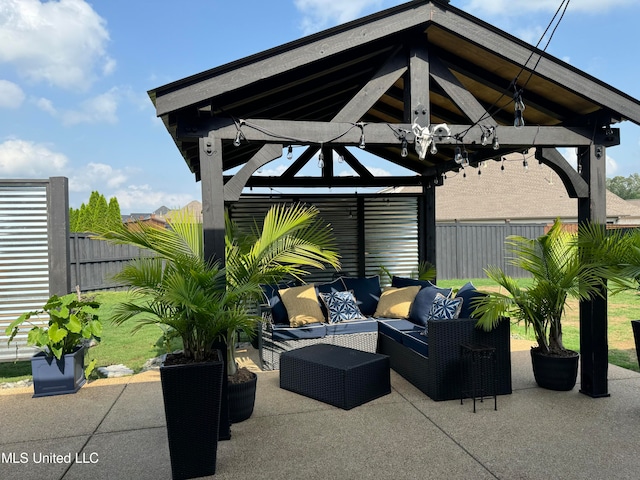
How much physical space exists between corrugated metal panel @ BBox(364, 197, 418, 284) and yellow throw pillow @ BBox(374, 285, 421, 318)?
1545 millimetres

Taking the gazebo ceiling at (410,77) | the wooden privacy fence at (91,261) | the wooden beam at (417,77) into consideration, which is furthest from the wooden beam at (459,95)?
the wooden privacy fence at (91,261)

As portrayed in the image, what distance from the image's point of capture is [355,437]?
3174mm

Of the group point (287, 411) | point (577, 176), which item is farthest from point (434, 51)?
point (287, 411)

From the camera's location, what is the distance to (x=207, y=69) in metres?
3.34

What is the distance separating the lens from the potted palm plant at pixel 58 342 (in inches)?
163

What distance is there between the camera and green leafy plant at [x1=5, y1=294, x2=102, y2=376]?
163 inches

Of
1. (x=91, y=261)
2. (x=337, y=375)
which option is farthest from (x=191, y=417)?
(x=91, y=261)

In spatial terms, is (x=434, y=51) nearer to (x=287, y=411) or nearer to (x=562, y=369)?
(x=562, y=369)

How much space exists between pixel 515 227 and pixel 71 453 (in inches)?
537

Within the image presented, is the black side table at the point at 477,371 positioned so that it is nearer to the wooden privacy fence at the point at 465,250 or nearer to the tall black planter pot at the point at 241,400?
A: the tall black planter pot at the point at 241,400

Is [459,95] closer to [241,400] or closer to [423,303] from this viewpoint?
[423,303]

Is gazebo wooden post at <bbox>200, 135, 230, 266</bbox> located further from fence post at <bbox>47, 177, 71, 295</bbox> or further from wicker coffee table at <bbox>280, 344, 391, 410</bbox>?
fence post at <bbox>47, 177, 71, 295</bbox>

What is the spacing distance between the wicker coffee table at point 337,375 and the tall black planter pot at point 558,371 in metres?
1.44

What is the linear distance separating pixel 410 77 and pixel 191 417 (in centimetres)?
316
